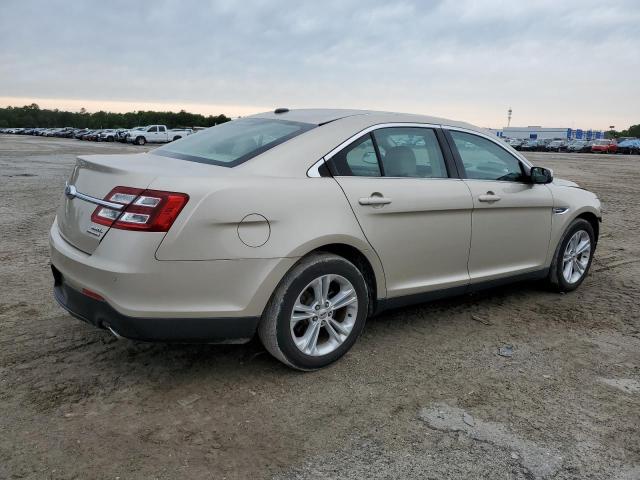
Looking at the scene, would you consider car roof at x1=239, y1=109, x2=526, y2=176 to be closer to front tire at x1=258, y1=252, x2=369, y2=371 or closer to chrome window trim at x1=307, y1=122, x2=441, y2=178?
chrome window trim at x1=307, y1=122, x2=441, y2=178

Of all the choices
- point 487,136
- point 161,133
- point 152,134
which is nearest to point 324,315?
point 487,136

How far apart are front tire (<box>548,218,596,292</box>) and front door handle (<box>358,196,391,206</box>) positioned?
2279 millimetres

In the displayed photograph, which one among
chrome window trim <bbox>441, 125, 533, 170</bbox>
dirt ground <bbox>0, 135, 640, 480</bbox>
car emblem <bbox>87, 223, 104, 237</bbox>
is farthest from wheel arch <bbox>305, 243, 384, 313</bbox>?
chrome window trim <bbox>441, 125, 533, 170</bbox>

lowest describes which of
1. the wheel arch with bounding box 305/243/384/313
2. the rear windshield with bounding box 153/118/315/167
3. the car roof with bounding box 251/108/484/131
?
the wheel arch with bounding box 305/243/384/313

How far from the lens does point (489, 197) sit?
446 centimetres

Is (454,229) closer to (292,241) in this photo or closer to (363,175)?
(363,175)

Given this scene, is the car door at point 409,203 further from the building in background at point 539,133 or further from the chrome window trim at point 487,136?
the building in background at point 539,133

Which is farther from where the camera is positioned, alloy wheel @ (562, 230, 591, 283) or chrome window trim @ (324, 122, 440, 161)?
alloy wheel @ (562, 230, 591, 283)

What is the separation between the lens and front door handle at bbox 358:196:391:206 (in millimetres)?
3686

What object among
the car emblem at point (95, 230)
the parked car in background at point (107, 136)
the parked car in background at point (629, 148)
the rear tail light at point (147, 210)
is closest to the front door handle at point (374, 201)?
the rear tail light at point (147, 210)

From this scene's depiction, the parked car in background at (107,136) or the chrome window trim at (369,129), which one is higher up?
the chrome window trim at (369,129)

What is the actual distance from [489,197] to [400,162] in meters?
0.85

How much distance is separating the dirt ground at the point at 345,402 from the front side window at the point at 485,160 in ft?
3.75

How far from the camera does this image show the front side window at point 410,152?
4008 millimetres
